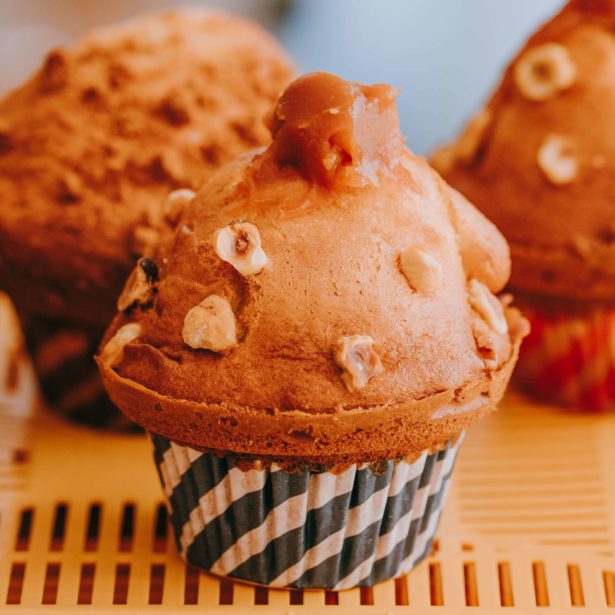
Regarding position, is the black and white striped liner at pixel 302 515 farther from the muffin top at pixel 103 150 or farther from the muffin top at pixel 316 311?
the muffin top at pixel 103 150

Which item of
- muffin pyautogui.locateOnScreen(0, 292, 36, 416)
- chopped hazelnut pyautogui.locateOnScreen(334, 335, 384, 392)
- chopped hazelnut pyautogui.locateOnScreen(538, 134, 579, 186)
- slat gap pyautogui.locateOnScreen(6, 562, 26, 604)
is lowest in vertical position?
muffin pyautogui.locateOnScreen(0, 292, 36, 416)

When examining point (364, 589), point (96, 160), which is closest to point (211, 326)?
point (364, 589)

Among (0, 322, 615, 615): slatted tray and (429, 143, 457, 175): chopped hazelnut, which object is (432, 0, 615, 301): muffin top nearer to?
(429, 143, 457, 175): chopped hazelnut

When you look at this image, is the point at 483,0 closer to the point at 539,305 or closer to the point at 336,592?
the point at 539,305

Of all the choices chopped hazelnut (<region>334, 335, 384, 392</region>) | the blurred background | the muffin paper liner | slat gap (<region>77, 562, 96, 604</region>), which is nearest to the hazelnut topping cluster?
chopped hazelnut (<region>334, 335, 384, 392</region>)

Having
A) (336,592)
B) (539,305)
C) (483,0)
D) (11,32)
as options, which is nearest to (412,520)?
(336,592)

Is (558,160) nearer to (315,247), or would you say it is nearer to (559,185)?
(559,185)
